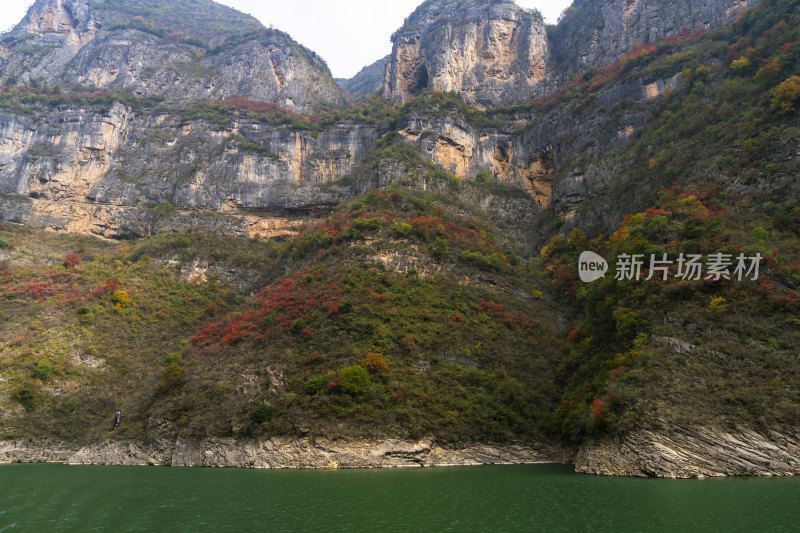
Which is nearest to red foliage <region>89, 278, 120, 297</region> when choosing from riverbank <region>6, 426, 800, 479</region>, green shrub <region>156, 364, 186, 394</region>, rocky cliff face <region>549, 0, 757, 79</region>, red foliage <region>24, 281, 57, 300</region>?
red foliage <region>24, 281, 57, 300</region>

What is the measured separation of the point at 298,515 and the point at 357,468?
49.0ft

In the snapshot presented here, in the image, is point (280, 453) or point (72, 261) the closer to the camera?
point (280, 453)

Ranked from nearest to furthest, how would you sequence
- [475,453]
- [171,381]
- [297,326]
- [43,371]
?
[475,453] < [171,381] < [43,371] < [297,326]

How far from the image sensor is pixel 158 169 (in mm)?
75438

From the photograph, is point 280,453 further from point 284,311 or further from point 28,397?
point 28,397

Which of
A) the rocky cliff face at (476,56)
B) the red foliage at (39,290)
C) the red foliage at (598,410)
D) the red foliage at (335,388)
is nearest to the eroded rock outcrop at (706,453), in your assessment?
the red foliage at (598,410)

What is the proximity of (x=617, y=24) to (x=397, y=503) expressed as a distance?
94786 millimetres

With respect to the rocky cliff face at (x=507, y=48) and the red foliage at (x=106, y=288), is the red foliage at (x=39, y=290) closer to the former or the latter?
the red foliage at (x=106, y=288)

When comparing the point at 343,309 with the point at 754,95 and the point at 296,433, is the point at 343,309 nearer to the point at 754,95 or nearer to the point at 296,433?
the point at 296,433

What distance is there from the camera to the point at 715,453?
2489 cm

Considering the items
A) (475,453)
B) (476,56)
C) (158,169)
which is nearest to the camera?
(475,453)

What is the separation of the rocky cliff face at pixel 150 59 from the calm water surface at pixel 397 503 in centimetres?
8470

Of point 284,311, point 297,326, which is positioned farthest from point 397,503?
point 284,311

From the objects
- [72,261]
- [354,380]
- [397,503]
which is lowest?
[397,503]
